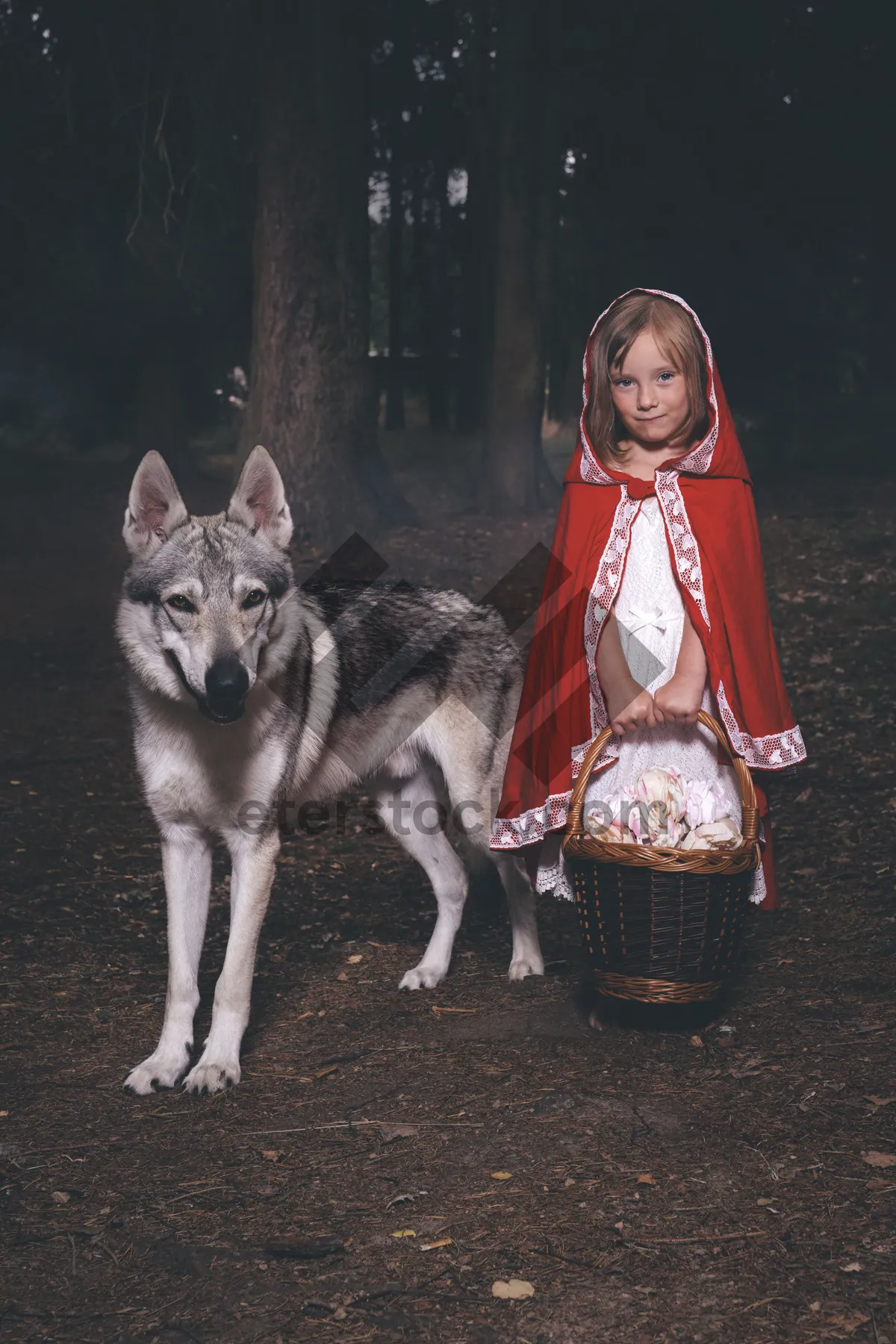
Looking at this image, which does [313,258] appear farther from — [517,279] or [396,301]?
[396,301]

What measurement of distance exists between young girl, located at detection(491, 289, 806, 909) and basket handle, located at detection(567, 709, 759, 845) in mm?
68

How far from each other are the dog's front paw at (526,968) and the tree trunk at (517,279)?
31.6ft

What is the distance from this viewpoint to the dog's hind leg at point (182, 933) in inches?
169

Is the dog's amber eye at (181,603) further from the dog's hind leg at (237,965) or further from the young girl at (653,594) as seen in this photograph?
the young girl at (653,594)

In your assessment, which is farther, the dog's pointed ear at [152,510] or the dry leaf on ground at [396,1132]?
the dog's pointed ear at [152,510]

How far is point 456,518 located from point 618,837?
32.0 feet

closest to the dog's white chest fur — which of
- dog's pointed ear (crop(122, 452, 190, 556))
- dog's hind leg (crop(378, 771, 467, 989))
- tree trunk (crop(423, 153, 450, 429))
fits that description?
dog's pointed ear (crop(122, 452, 190, 556))

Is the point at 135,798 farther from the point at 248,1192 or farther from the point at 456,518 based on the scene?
the point at 456,518

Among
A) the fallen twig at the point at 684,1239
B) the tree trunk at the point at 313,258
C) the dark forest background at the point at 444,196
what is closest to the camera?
the fallen twig at the point at 684,1239

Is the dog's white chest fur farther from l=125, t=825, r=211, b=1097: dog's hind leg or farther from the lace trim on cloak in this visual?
the lace trim on cloak

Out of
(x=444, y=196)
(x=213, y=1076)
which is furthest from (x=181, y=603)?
(x=444, y=196)

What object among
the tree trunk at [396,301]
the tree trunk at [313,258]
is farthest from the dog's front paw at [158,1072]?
the tree trunk at [396,301]

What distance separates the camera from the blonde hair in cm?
414

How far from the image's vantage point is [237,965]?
4266 millimetres
